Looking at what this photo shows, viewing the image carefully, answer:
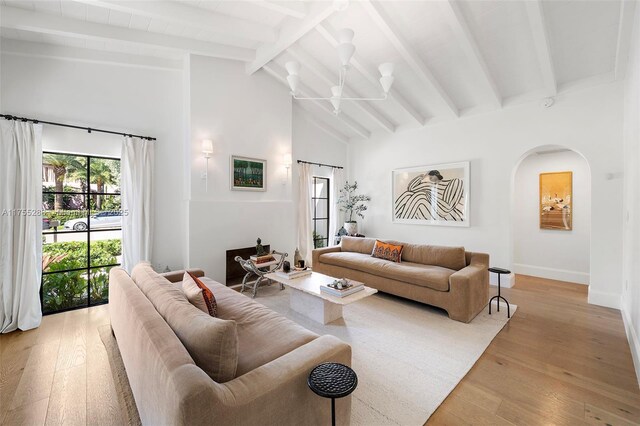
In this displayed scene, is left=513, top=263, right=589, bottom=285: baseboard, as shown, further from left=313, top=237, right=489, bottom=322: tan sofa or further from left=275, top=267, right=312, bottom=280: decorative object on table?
left=275, top=267, right=312, bottom=280: decorative object on table

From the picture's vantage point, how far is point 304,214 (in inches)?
227

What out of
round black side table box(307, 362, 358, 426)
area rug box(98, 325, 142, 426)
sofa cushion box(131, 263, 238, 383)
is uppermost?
sofa cushion box(131, 263, 238, 383)

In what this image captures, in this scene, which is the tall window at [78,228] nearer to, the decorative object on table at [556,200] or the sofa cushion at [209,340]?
the sofa cushion at [209,340]

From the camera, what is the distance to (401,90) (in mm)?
4719

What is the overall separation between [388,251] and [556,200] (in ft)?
11.4

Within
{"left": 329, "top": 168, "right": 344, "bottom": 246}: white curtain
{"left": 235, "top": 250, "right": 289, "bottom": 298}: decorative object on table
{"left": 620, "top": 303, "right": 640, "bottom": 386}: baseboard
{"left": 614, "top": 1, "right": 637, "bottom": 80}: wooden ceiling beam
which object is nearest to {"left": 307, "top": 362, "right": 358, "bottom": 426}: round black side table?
{"left": 235, "top": 250, "right": 289, "bottom": 298}: decorative object on table

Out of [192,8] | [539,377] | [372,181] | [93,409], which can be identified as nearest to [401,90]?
[372,181]

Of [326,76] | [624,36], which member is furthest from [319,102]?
[624,36]

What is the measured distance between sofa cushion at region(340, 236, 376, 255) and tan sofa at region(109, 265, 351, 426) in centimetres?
305

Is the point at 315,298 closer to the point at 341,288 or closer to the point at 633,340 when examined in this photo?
the point at 341,288

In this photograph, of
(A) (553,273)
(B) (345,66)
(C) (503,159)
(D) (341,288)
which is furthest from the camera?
(A) (553,273)

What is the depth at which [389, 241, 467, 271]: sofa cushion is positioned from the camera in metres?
3.74

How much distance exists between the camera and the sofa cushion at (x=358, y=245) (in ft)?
15.8

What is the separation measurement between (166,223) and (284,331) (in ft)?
10.4
